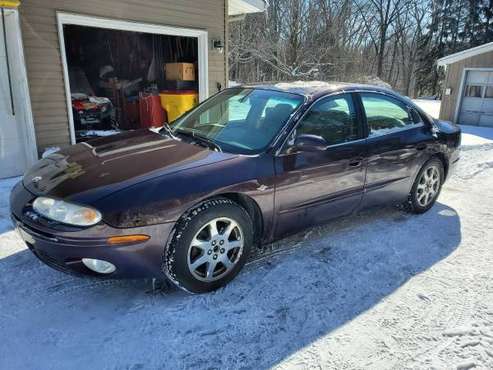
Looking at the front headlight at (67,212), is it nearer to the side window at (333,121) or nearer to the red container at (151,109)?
the side window at (333,121)

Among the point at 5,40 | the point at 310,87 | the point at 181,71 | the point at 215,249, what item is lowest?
the point at 215,249

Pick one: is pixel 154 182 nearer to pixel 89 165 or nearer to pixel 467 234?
pixel 89 165

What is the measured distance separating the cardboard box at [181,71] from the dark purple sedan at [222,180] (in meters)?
5.84

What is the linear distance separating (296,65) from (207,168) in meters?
20.5

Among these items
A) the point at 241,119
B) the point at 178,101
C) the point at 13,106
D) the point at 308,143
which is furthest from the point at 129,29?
the point at 308,143

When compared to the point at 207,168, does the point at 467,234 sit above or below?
below

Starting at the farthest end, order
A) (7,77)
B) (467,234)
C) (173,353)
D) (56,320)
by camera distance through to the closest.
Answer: (7,77)
(467,234)
(56,320)
(173,353)

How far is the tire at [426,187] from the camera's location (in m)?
4.35

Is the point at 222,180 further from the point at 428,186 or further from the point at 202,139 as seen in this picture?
the point at 428,186

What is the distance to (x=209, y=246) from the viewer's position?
2750mm

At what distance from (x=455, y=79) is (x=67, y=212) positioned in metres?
14.9

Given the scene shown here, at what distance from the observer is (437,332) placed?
251cm

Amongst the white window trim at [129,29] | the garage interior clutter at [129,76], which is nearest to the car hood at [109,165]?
the white window trim at [129,29]

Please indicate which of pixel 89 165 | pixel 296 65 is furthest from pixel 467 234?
pixel 296 65
